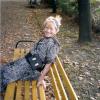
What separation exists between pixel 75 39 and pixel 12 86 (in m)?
6.55

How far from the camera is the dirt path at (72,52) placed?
23.6ft

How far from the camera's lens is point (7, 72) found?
5812mm

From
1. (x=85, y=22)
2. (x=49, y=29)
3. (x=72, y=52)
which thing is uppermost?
(x=49, y=29)

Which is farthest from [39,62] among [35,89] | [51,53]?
[35,89]

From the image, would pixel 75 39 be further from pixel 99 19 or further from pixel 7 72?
pixel 7 72

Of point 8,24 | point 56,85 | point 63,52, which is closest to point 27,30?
point 8,24

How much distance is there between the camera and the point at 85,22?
37.1ft

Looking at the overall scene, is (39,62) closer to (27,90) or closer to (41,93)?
(27,90)

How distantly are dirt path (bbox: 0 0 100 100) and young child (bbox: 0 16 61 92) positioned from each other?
1213 millimetres

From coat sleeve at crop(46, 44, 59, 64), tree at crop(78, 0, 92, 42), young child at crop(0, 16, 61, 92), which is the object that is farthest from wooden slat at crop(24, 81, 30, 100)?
tree at crop(78, 0, 92, 42)

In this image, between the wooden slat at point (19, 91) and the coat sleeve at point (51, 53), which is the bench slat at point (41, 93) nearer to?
the wooden slat at point (19, 91)

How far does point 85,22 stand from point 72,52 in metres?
1.68

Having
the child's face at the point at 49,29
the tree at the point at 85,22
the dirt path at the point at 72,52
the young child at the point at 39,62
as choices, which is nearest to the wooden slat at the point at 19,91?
the young child at the point at 39,62

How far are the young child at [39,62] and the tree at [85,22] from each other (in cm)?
551
